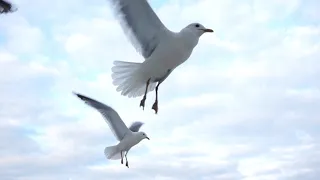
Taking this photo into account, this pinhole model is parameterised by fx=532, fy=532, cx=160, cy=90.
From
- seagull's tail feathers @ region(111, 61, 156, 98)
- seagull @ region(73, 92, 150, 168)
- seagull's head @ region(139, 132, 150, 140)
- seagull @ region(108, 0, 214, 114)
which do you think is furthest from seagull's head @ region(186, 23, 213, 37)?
seagull's head @ region(139, 132, 150, 140)

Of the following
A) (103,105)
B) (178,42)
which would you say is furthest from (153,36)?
(103,105)

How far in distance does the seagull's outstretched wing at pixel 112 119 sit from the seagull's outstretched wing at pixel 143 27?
10.1 feet

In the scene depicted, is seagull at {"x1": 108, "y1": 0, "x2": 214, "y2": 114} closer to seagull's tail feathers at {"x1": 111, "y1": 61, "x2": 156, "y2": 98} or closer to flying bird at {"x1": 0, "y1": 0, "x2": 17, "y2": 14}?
seagull's tail feathers at {"x1": 111, "y1": 61, "x2": 156, "y2": 98}

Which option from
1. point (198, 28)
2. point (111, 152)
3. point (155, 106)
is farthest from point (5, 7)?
point (111, 152)

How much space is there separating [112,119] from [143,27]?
4.31m

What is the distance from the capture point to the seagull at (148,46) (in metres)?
3.29

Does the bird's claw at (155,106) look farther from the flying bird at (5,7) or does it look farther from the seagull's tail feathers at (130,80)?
the flying bird at (5,7)

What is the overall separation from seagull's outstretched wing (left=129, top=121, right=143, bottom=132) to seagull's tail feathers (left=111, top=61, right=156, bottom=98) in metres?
5.59

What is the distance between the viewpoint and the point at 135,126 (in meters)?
9.53

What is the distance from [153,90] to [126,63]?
0.32 meters

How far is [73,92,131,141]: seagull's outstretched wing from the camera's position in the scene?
7.06m

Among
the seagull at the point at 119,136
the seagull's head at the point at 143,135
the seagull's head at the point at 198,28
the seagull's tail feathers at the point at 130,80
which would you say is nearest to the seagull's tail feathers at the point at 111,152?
the seagull at the point at 119,136

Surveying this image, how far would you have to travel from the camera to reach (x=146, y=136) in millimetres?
8758

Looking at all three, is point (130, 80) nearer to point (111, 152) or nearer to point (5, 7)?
point (5, 7)
